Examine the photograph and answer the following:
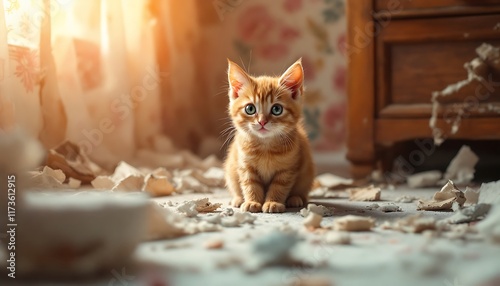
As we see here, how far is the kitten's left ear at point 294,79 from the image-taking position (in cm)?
146

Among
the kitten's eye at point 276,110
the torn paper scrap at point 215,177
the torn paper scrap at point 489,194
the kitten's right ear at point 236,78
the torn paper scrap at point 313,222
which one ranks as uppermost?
the kitten's right ear at point 236,78

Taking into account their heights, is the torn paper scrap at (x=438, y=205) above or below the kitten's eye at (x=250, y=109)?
below

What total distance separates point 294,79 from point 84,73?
89 cm

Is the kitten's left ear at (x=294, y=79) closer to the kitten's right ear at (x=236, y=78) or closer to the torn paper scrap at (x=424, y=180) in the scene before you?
the kitten's right ear at (x=236, y=78)

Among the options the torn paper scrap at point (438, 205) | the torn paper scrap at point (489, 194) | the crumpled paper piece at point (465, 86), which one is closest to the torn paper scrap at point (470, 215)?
the torn paper scrap at point (489, 194)

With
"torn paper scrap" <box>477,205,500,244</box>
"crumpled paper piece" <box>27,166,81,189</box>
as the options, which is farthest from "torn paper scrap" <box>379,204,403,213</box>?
"crumpled paper piece" <box>27,166,81,189</box>

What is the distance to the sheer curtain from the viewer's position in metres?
1.57

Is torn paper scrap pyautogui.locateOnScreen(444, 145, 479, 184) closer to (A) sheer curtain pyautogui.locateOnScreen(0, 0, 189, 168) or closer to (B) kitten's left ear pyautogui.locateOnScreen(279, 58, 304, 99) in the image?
(B) kitten's left ear pyautogui.locateOnScreen(279, 58, 304, 99)

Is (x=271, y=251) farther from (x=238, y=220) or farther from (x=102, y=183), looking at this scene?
(x=102, y=183)

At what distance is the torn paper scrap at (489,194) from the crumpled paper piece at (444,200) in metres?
0.06

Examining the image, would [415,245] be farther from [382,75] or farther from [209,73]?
[209,73]

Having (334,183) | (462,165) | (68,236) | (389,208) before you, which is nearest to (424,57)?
(462,165)

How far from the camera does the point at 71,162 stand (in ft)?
5.65

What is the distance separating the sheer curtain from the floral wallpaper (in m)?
0.50
